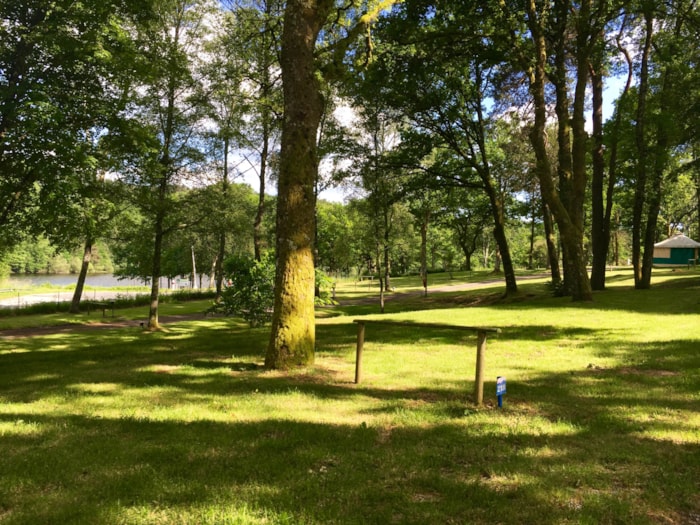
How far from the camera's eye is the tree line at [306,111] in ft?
26.9

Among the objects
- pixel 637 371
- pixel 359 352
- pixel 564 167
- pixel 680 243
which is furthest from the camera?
pixel 680 243

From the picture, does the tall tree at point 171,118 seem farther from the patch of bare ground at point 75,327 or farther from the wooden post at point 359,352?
the wooden post at point 359,352

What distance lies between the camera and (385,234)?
87.8 feet

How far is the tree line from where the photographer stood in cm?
821

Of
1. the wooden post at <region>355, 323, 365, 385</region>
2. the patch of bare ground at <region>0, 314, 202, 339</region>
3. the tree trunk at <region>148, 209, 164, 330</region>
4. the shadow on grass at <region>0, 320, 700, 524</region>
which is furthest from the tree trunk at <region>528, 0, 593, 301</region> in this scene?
the patch of bare ground at <region>0, 314, 202, 339</region>

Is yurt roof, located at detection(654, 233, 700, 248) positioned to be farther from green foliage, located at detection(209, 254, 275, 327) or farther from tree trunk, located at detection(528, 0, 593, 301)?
green foliage, located at detection(209, 254, 275, 327)

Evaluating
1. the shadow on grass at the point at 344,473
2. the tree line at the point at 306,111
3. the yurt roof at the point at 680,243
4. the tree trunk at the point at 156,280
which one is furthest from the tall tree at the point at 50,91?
the yurt roof at the point at 680,243

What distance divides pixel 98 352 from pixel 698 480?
38.7ft

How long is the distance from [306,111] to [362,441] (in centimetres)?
525

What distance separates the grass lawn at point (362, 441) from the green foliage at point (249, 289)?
6009 mm

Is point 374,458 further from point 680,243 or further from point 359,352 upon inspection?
point 680,243

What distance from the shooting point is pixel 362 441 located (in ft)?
13.5

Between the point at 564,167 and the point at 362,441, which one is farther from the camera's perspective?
the point at 564,167

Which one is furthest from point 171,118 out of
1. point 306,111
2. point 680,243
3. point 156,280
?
point 680,243
